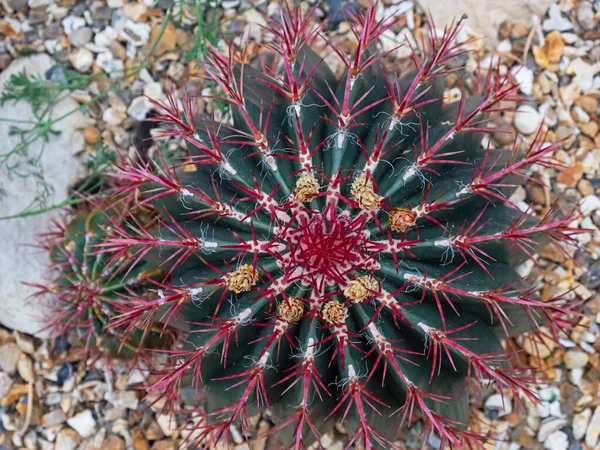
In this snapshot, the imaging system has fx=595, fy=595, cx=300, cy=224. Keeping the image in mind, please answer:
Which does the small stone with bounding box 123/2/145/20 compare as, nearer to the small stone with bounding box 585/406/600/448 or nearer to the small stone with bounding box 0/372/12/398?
the small stone with bounding box 0/372/12/398

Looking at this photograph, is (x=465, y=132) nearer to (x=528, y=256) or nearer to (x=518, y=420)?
(x=528, y=256)

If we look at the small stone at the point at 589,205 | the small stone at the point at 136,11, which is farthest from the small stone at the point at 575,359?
the small stone at the point at 136,11

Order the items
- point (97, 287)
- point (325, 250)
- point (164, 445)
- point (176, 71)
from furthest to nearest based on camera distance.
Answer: point (176, 71) < point (164, 445) < point (97, 287) < point (325, 250)

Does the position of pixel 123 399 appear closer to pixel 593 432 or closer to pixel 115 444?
pixel 115 444

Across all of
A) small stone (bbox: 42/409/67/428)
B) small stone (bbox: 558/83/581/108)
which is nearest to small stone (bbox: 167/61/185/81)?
small stone (bbox: 42/409/67/428)

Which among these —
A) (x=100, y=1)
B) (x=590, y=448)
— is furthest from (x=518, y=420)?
(x=100, y=1)

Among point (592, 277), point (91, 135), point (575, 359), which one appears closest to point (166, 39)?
point (91, 135)
